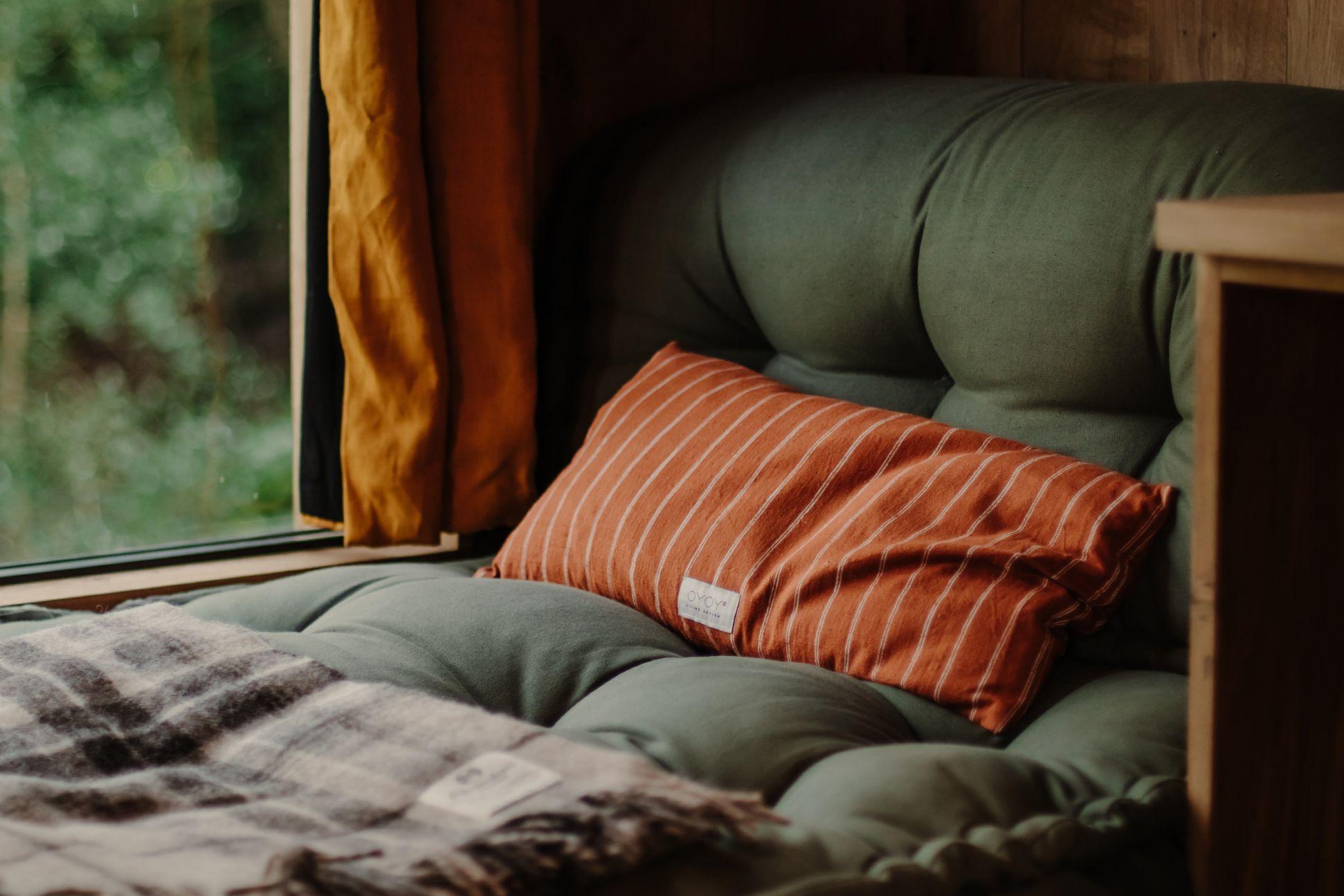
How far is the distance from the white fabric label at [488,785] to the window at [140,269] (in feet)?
3.35

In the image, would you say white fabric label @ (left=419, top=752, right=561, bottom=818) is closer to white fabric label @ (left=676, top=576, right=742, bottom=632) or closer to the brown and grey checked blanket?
the brown and grey checked blanket

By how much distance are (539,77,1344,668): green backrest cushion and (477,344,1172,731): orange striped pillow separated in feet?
0.22

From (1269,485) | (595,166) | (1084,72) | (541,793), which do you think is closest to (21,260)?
(595,166)

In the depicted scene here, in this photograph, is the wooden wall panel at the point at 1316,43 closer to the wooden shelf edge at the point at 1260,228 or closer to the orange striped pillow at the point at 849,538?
the orange striped pillow at the point at 849,538

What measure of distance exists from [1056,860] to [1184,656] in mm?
312

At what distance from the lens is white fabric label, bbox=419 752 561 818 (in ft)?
2.47

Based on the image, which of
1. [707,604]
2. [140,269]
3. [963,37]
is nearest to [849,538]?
[707,604]

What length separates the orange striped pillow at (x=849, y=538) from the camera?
1015mm

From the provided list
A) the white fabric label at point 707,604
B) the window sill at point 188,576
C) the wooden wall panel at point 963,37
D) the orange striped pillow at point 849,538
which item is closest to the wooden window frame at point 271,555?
the window sill at point 188,576

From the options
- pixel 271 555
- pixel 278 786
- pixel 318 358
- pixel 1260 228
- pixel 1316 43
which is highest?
pixel 1316 43

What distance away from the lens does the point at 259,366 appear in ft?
5.64

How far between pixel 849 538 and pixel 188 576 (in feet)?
2.92

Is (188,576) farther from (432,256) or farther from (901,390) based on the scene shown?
(901,390)

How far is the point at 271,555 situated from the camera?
5.56ft
